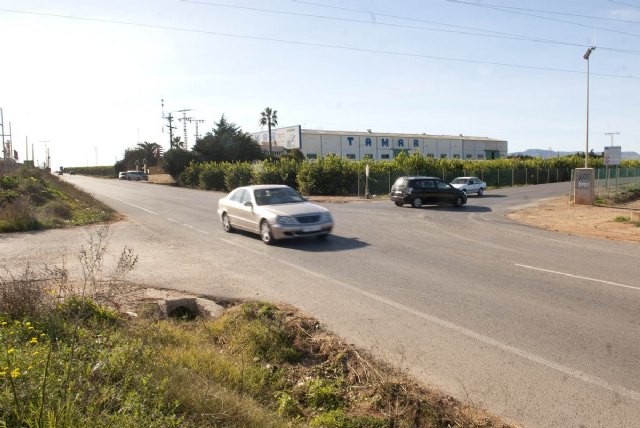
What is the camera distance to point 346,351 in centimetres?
547

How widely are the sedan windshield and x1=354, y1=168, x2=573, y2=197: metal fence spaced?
71.7ft

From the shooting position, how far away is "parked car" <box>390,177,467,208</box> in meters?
26.2

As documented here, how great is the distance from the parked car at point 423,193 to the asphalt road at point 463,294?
9.29m

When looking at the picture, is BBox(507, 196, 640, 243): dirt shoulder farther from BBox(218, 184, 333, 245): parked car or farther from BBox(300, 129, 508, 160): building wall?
BBox(300, 129, 508, 160): building wall

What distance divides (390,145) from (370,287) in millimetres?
82216

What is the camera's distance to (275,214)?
1335 cm

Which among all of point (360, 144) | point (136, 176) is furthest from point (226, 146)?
point (360, 144)

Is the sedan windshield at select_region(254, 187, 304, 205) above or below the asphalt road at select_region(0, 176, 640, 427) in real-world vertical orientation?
above

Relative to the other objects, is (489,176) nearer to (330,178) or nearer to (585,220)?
(330,178)

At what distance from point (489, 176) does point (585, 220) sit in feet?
102

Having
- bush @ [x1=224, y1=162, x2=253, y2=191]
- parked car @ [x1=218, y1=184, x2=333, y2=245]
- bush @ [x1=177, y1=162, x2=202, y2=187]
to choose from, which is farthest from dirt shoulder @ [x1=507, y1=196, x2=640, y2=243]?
bush @ [x1=177, y1=162, x2=202, y2=187]

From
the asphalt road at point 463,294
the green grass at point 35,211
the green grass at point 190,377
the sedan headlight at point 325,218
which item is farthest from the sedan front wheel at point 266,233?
the green grass at point 35,211

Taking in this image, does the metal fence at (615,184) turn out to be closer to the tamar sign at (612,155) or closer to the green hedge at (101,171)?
the tamar sign at (612,155)

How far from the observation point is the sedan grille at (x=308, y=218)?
1328cm
